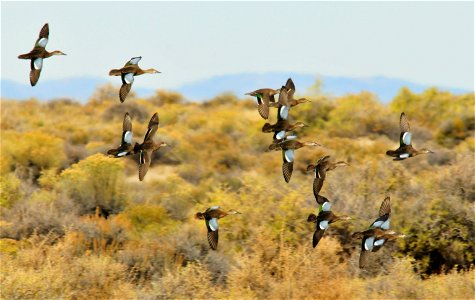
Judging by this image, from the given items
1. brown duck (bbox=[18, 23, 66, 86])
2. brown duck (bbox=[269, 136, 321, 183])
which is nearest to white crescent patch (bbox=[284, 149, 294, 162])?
brown duck (bbox=[269, 136, 321, 183])

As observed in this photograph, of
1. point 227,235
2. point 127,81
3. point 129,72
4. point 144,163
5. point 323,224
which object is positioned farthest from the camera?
point 227,235

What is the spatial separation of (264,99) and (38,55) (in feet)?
7.29

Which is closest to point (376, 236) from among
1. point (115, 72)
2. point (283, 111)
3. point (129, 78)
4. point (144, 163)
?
point (283, 111)

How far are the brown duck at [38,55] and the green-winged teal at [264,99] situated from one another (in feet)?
6.56

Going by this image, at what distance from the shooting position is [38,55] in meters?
7.21

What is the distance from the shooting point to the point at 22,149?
77.8 feet

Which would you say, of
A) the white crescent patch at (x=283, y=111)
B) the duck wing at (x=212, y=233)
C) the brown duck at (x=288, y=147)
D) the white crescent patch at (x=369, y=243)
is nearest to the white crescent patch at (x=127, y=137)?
the duck wing at (x=212, y=233)

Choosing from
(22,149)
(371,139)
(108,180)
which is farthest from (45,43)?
(371,139)

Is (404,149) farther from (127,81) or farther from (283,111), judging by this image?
(127,81)

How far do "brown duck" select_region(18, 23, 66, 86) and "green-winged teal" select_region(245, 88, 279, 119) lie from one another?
2.00m

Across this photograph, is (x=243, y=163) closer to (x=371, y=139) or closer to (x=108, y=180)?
(x=371, y=139)

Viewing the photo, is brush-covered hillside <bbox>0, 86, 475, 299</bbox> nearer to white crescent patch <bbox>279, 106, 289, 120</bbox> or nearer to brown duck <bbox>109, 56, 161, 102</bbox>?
white crescent patch <bbox>279, 106, 289, 120</bbox>

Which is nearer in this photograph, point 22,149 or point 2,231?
point 2,231

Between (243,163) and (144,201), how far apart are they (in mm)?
9453
